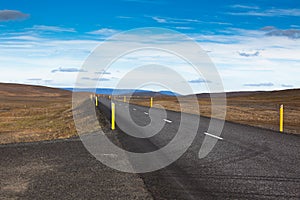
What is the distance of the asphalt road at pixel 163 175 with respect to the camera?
23.1ft

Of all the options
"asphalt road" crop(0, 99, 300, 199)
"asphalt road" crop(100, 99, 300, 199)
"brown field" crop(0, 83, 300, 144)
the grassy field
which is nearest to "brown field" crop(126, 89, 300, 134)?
"brown field" crop(0, 83, 300, 144)

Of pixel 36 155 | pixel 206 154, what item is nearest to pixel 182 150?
pixel 206 154

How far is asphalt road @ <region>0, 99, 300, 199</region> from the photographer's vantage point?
277 inches

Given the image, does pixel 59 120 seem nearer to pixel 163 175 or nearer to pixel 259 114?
pixel 259 114

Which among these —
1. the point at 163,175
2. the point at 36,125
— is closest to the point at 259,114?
the point at 36,125

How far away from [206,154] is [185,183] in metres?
3.75

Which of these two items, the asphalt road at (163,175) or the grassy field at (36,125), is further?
the grassy field at (36,125)

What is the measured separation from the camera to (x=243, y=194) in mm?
6863

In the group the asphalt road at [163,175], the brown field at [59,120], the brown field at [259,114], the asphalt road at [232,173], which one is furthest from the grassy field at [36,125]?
the brown field at [259,114]

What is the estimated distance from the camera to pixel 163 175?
28.0ft

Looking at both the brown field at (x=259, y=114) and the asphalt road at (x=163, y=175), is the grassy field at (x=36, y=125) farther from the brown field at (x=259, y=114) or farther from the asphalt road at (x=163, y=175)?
the brown field at (x=259, y=114)

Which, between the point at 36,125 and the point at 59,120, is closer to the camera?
the point at 36,125

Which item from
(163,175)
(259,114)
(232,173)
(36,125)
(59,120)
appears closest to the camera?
(163,175)

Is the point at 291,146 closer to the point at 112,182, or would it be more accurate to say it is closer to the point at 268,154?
the point at 268,154
